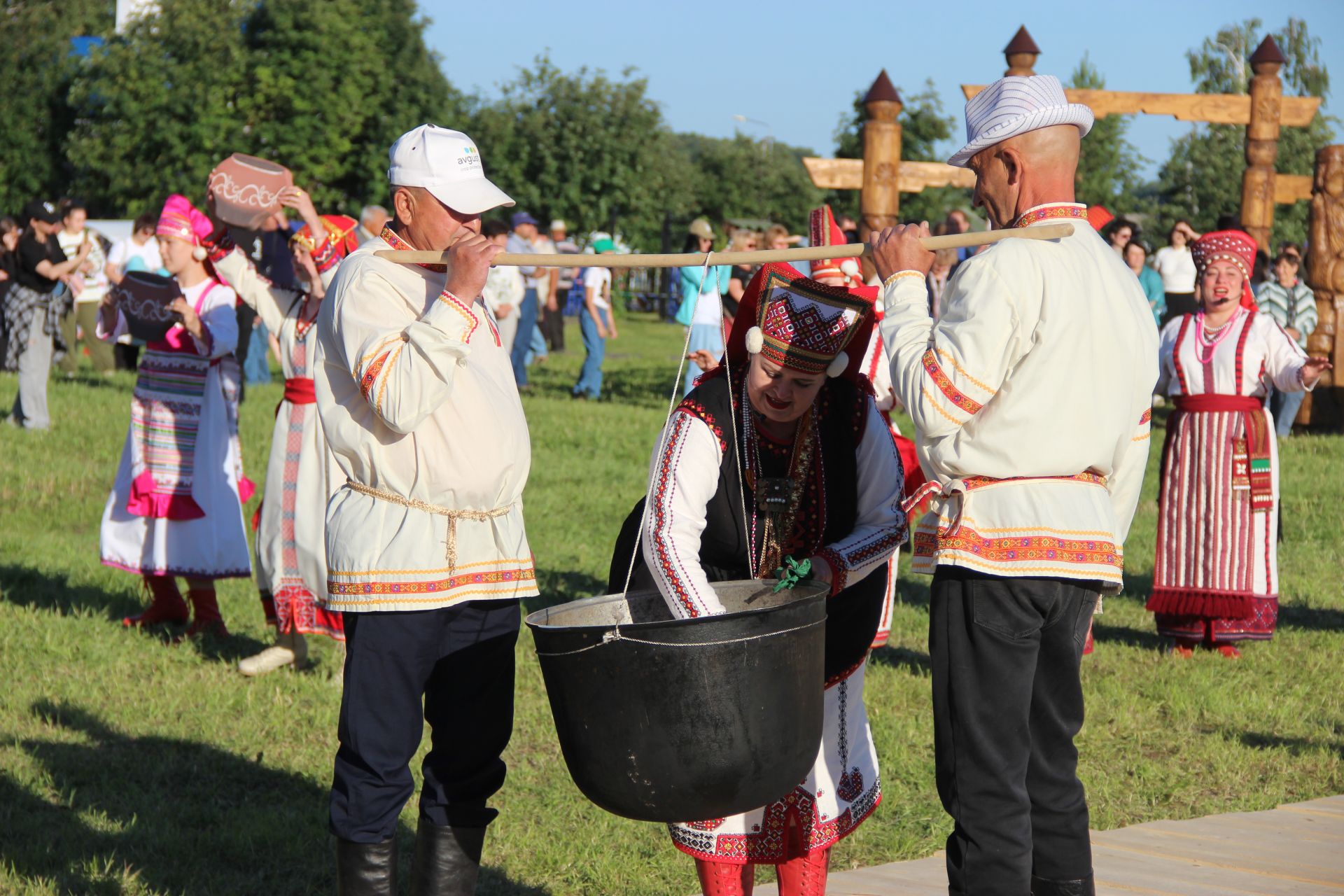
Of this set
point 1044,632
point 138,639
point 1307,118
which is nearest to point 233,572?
point 138,639

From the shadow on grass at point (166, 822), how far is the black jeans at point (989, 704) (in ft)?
5.21

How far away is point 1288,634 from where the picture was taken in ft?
24.5

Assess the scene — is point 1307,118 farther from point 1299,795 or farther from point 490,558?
point 490,558

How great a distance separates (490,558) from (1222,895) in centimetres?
235

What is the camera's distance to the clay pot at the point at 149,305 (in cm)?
663

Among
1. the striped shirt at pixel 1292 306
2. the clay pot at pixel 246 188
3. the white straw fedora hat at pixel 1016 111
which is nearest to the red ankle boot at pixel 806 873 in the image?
the white straw fedora hat at pixel 1016 111

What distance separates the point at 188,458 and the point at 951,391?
482 cm

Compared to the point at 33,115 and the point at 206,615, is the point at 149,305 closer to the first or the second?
the point at 206,615

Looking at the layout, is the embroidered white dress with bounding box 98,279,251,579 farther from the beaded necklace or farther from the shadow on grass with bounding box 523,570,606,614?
the beaded necklace

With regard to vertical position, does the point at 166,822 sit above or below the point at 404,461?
below

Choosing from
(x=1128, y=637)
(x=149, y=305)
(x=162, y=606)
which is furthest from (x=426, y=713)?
(x=1128, y=637)

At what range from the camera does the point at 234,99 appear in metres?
36.7

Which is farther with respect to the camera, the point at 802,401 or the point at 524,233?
the point at 524,233

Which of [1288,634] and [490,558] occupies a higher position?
[490,558]
